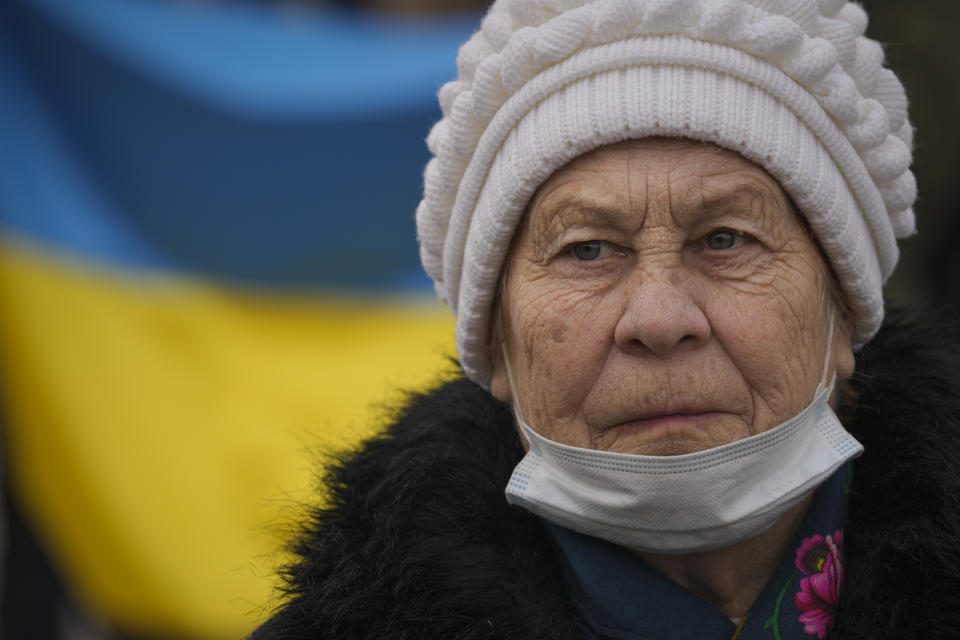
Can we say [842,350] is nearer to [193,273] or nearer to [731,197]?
[731,197]

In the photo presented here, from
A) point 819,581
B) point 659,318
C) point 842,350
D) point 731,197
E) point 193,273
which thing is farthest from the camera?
point 193,273

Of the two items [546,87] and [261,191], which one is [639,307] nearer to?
[546,87]

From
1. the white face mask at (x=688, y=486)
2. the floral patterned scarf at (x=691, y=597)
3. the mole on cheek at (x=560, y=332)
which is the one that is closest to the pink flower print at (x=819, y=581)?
the floral patterned scarf at (x=691, y=597)

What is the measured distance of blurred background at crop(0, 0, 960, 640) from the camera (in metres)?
4.77

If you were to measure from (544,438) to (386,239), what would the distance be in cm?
373

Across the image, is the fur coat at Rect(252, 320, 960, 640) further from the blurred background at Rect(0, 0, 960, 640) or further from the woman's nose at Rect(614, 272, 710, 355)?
the blurred background at Rect(0, 0, 960, 640)

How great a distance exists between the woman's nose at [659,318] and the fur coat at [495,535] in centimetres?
52

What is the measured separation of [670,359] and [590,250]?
0.30 meters

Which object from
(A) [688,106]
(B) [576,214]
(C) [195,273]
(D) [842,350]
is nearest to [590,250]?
(B) [576,214]

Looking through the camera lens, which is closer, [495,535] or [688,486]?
[688,486]

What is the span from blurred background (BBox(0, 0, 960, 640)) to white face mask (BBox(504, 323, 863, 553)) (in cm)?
232

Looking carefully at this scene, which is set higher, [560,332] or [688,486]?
[560,332]

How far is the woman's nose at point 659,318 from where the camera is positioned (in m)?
1.91

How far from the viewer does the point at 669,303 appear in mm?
1943
